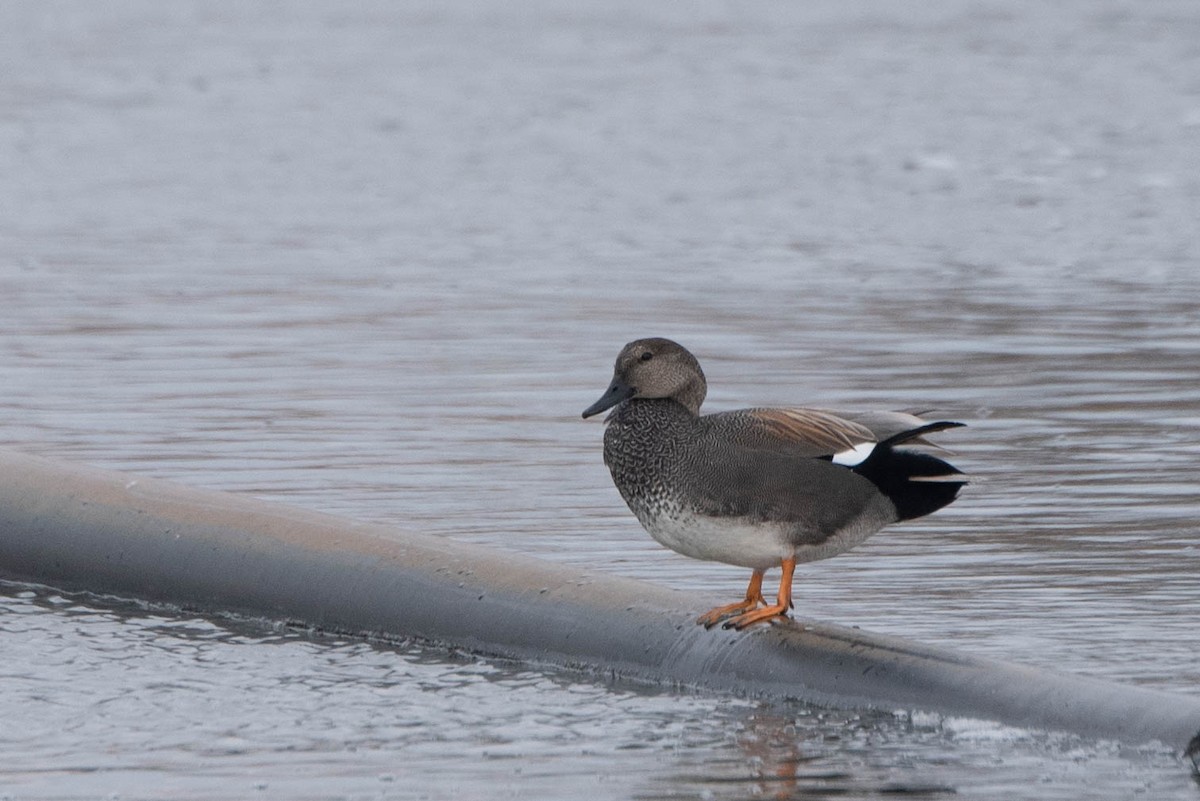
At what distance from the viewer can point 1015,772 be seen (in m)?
5.09

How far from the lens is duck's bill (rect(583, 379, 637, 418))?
19.7 feet

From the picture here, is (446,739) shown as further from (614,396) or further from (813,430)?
(813,430)

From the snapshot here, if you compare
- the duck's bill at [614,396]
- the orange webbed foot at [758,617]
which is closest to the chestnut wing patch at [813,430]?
the duck's bill at [614,396]

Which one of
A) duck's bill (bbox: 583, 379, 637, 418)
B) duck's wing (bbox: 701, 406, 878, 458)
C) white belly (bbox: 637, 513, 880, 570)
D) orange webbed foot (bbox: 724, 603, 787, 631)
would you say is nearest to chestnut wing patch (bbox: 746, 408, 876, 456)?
duck's wing (bbox: 701, 406, 878, 458)

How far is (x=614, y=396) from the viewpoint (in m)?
6.02

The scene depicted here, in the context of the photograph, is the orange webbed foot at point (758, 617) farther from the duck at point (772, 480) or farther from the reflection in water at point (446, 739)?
the reflection in water at point (446, 739)

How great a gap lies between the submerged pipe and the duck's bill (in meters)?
0.50

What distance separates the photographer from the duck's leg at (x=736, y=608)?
19.6 feet

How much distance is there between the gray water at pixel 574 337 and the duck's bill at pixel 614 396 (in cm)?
57

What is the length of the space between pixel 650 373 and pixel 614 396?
0.11m

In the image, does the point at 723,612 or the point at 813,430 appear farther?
the point at 723,612

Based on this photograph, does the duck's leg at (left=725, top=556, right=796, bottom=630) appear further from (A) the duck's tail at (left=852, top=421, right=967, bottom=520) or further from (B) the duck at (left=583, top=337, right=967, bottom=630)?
(A) the duck's tail at (left=852, top=421, right=967, bottom=520)

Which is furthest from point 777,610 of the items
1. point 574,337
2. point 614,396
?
point 574,337

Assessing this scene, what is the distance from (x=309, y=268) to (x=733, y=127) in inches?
300
